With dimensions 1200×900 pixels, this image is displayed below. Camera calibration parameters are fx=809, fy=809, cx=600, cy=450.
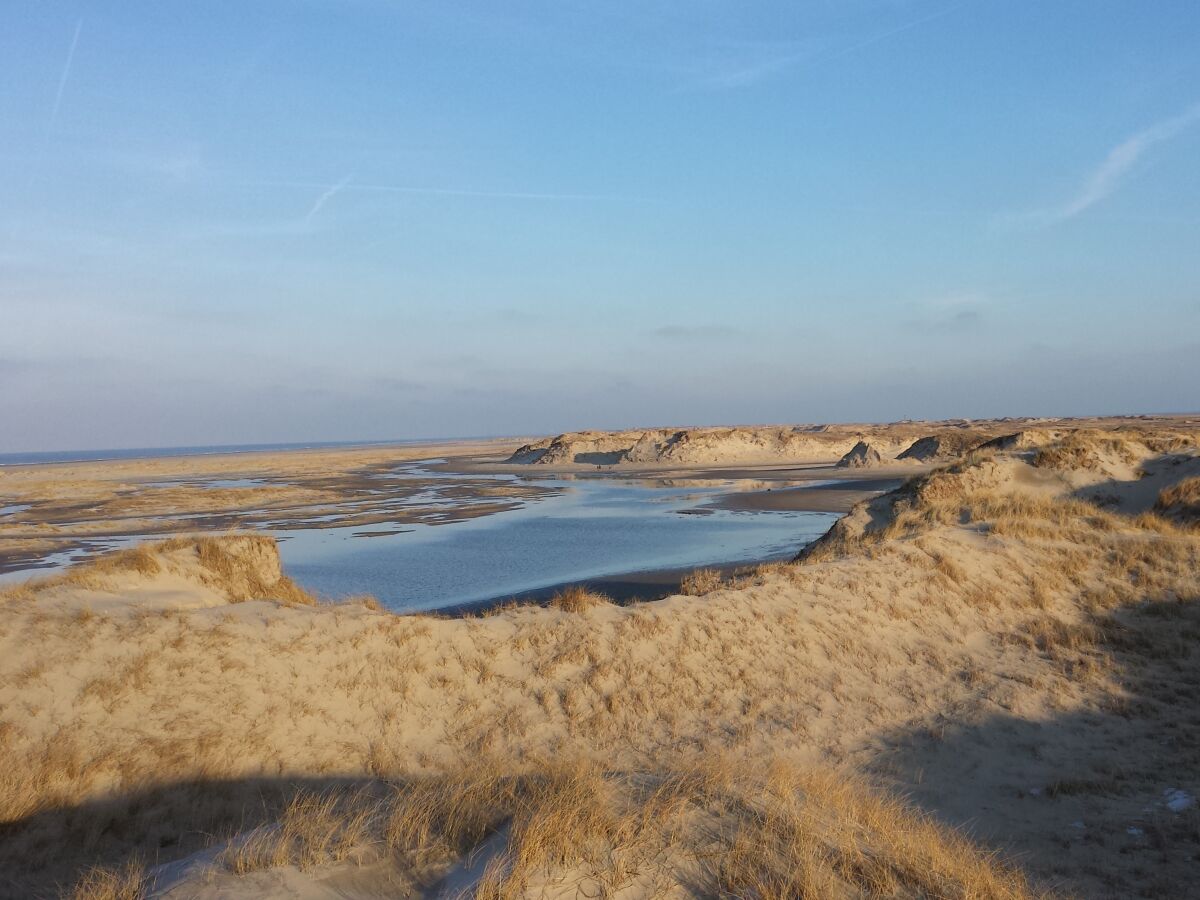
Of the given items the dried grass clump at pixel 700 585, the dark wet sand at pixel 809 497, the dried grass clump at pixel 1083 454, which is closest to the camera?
the dried grass clump at pixel 700 585

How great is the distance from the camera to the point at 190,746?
742 cm

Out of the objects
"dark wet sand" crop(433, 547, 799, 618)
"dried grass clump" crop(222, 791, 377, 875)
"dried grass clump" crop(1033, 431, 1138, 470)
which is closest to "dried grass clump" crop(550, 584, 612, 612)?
"dark wet sand" crop(433, 547, 799, 618)

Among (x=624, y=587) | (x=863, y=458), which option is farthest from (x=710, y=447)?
(x=624, y=587)

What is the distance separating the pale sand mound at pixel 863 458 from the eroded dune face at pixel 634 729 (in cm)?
4110

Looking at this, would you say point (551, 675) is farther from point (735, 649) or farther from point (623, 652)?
point (735, 649)

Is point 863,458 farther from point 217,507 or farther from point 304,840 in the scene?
point 304,840

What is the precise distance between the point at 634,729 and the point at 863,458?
165ft

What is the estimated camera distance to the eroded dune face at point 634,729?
15.4 feet

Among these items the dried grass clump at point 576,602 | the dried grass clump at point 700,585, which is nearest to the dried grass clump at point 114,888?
the dried grass clump at point 576,602

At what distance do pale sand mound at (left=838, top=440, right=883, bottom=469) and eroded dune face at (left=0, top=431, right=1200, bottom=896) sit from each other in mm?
41102

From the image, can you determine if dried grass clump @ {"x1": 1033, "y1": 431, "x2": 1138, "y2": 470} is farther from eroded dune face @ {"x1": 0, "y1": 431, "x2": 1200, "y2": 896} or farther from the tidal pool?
the tidal pool

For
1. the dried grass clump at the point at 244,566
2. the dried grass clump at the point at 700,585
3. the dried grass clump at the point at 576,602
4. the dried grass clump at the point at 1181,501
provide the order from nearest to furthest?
the dried grass clump at the point at 576,602, the dried grass clump at the point at 244,566, the dried grass clump at the point at 700,585, the dried grass clump at the point at 1181,501

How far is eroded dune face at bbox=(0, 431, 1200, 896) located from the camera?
4.69 m

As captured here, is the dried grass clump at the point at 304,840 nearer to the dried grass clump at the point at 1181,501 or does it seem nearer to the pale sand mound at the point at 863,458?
the dried grass clump at the point at 1181,501
